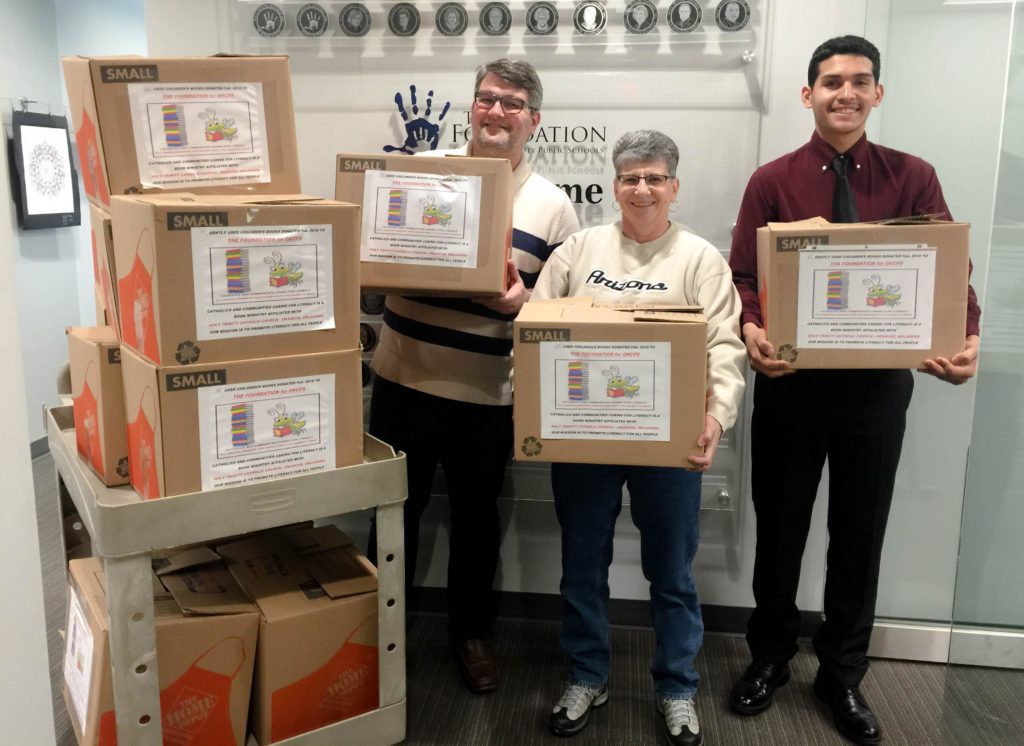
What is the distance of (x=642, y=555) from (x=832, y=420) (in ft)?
1.73

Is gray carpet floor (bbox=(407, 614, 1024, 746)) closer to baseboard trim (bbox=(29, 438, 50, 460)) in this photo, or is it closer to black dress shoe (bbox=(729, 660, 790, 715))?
black dress shoe (bbox=(729, 660, 790, 715))

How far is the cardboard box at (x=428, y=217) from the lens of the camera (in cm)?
172

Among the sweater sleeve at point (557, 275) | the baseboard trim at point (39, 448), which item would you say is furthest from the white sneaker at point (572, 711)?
the baseboard trim at point (39, 448)

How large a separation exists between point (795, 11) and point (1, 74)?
11.7 ft

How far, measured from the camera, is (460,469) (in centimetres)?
218

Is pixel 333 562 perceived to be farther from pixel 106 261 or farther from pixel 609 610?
pixel 609 610

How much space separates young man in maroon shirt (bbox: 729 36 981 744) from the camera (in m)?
1.88

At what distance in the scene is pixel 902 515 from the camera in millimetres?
2373

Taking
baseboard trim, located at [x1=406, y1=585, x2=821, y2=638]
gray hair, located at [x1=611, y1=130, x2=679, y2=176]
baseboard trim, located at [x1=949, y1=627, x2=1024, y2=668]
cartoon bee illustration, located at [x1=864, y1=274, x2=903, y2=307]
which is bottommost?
baseboard trim, located at [x1=406, y1=585, x2=821, y2=638]

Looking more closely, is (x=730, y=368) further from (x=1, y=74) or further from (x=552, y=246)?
(x=1, y=74)

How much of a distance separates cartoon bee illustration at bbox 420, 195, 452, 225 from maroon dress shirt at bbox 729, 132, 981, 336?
0.68 m

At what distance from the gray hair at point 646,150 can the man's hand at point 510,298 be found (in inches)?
12.7

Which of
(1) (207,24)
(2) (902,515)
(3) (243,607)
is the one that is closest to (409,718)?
(3) (243,607)

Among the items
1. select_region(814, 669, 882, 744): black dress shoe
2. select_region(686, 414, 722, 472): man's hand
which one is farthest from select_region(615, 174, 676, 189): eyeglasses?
select_region(814, 669, 882, 744): black dress shoe
